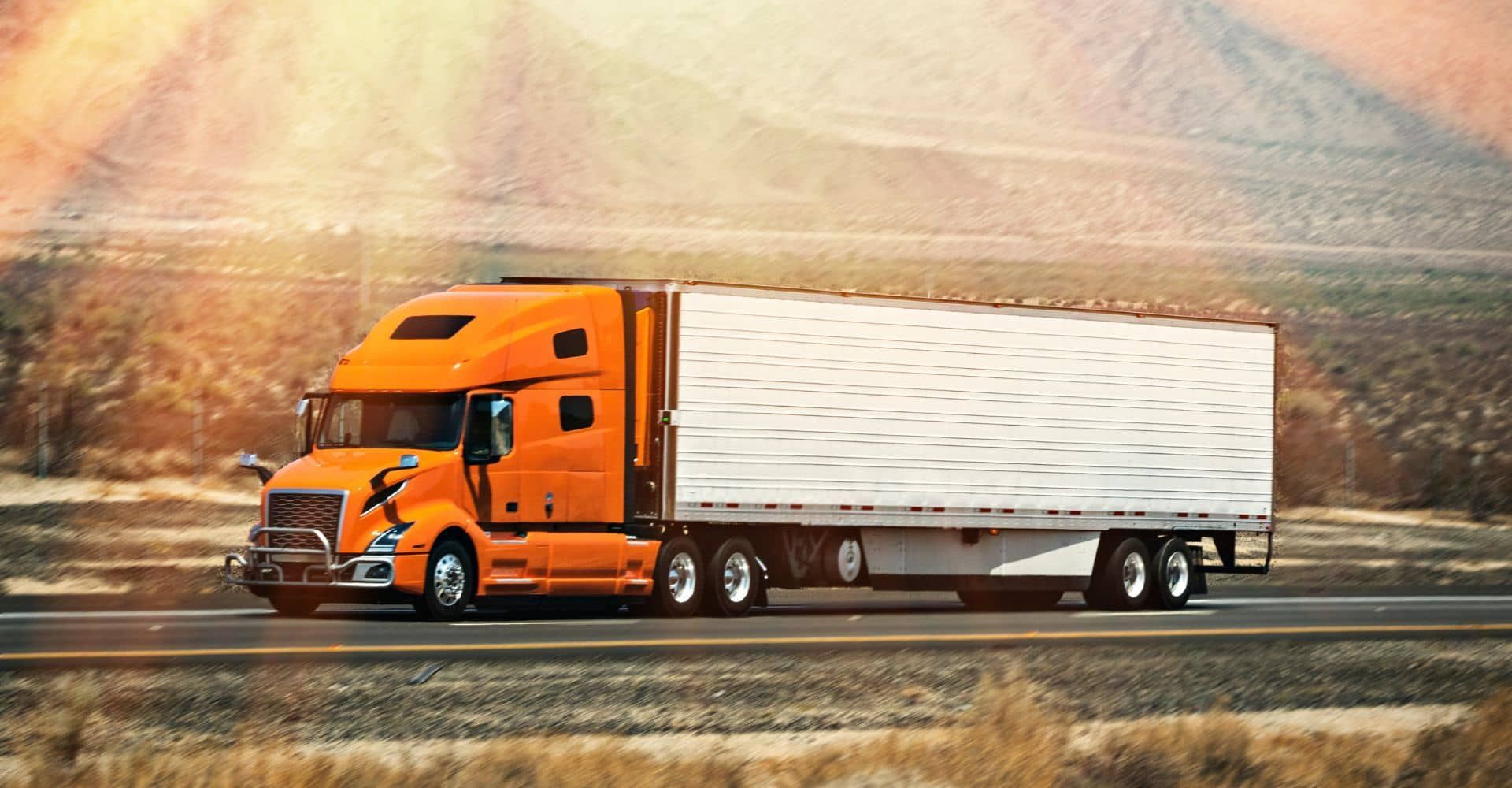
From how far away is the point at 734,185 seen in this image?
404 feet

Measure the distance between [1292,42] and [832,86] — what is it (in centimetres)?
3379

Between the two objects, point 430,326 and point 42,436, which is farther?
point 42,436

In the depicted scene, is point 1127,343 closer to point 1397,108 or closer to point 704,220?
point 704,220

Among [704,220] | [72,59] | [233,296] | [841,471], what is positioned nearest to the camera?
[841,471]

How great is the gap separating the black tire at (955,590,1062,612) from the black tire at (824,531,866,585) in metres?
2.84

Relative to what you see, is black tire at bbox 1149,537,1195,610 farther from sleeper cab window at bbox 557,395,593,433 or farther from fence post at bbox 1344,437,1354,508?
fence post at bbox 1344,437,1354,508

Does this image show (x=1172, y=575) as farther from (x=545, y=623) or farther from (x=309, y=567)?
(x=309, y=567)

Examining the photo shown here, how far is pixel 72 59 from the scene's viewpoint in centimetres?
13050

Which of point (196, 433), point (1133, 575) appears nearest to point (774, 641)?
point (1133, 575)

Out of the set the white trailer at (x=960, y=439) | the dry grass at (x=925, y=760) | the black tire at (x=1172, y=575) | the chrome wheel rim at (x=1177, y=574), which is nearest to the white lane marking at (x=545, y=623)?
the white trailer at (x=960, y=439)

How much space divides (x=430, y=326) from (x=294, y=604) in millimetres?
3471

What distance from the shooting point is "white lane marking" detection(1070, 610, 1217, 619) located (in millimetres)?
29141

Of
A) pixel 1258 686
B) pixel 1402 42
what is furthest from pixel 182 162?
pixel 1258 686

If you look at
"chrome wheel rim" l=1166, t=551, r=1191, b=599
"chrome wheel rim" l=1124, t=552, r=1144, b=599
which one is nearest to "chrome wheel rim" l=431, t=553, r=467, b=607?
"chrome wheel rim" l=1124, t=552, r=1144, b=599
